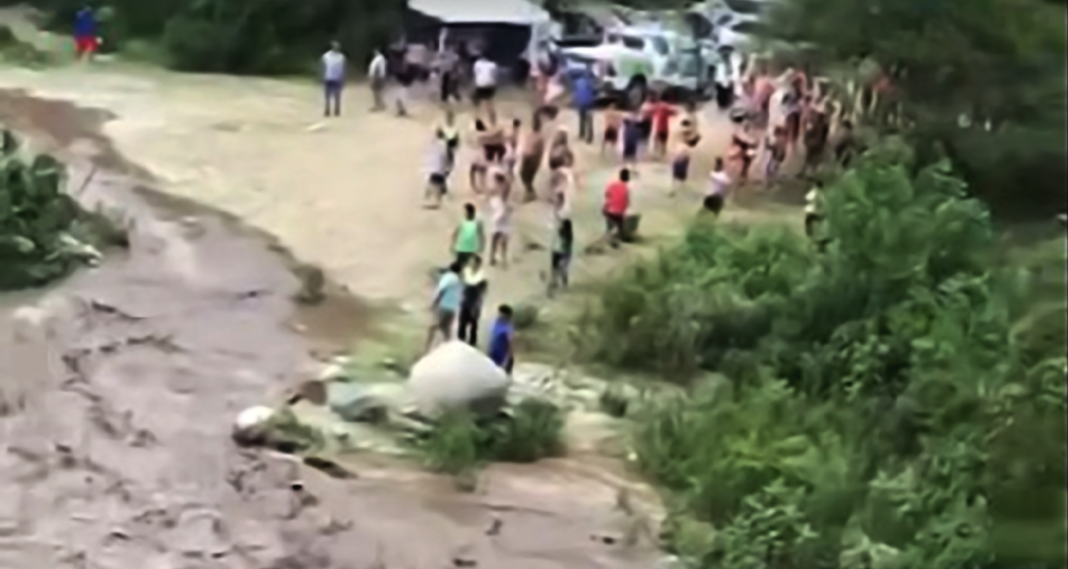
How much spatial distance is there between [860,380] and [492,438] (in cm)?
252

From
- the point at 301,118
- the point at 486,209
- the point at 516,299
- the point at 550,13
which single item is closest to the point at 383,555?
the point at 516,299

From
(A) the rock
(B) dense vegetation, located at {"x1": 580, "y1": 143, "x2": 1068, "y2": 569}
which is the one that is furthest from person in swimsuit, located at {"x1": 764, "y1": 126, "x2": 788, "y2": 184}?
(A) the rock

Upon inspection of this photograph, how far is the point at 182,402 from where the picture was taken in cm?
1587

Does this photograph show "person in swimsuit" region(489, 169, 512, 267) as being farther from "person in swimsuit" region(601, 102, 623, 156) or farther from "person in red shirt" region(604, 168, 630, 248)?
"person in swimsuit" region(601, 102, 623, 156)

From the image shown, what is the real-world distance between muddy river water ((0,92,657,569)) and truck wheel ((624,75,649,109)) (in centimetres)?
954

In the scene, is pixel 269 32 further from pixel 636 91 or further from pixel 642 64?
pixel 636 91

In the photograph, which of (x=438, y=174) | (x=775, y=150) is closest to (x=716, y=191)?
(x=775, y=150)

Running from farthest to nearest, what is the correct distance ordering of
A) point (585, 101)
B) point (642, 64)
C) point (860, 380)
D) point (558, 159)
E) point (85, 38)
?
point (85, 38) < point (642, 64) < point (585, 101) < point (558, 159) < point (860, 380)

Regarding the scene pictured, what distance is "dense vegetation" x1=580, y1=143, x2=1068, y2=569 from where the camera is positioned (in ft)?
31.6

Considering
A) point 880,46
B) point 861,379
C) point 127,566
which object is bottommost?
point 127,566

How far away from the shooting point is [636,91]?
1107 inches

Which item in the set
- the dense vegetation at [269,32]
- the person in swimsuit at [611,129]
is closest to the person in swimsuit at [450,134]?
the person in swimsuit at [611,129]

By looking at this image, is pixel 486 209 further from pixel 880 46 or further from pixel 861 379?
pixel 861 379

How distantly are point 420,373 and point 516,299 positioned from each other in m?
3.47
